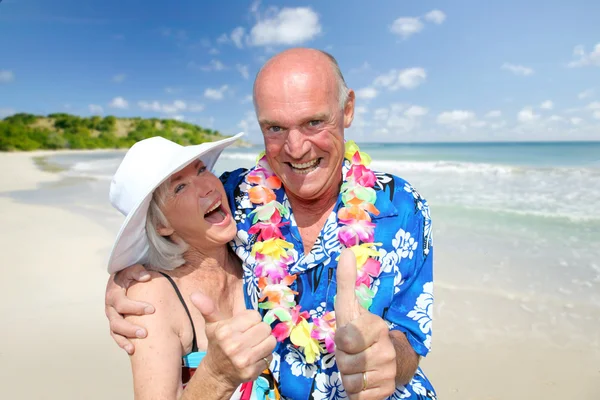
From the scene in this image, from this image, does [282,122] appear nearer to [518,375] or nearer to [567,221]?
[518,375]

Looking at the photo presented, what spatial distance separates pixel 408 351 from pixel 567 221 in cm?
785

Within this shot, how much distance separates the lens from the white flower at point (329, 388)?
210 centimetres

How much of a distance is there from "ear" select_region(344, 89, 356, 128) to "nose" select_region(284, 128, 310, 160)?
1.15ft

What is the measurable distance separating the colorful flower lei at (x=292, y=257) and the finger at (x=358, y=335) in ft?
2.27

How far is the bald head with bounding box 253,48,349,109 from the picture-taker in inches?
85.5

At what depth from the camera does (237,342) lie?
1.36 metres

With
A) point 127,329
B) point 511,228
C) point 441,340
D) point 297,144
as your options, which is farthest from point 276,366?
point 511,228

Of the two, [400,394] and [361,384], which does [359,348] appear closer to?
[361,384]

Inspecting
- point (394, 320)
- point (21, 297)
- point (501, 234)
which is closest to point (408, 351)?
point (394, 320)

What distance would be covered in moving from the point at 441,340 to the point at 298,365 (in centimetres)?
255

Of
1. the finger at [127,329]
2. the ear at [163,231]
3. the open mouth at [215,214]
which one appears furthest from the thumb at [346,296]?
the ear at [163,231]

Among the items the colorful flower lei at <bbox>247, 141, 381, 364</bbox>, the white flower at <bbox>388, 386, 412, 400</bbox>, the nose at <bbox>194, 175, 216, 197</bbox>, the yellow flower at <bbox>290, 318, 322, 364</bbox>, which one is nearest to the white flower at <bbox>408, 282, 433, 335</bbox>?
the colorful flower lei at <bbox>247, 141, 381, 364</bbox>

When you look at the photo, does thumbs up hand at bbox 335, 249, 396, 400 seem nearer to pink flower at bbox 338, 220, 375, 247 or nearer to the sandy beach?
pink flower at bbox 338, 220, 375, 247

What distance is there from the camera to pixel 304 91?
2.16 m
